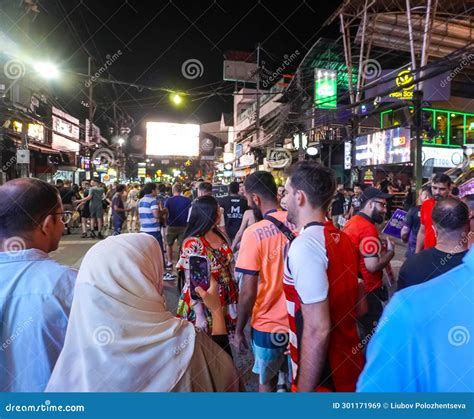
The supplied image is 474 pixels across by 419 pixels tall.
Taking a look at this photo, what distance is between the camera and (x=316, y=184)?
195 centimetres

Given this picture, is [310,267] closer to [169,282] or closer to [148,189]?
[169,282]

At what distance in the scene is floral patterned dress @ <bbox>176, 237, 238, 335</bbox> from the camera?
2.80 meters

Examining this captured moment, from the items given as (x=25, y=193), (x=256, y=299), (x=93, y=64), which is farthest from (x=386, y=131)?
(x=25, y=193)

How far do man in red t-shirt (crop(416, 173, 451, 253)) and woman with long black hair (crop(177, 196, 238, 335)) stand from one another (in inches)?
102

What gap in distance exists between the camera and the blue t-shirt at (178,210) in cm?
802

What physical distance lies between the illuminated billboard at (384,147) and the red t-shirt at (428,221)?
44.6ft

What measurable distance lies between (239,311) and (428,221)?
124 inches

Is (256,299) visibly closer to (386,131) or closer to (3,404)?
(3,404)

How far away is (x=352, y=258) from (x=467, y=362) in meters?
0.96
